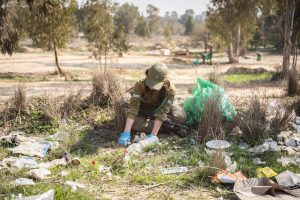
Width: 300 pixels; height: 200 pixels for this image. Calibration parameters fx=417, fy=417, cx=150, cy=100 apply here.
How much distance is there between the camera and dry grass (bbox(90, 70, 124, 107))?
21.5 feet

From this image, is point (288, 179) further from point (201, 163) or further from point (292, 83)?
point (292, 83)

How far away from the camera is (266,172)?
13.7ft

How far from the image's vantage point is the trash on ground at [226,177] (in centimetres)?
395

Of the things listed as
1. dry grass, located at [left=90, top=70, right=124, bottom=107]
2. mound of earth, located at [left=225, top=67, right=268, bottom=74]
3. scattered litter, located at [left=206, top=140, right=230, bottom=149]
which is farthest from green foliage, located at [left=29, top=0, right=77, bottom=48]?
scattered litter, located at [left=206, top=140, right=230, bottom=149]

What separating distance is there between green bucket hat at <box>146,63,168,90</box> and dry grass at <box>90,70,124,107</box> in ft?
4.66

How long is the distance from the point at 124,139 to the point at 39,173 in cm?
131

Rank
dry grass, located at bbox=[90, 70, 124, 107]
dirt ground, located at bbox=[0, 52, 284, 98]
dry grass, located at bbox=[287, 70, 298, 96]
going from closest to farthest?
dry grass, located at bbox=[90, 70, 124, 107] → dry grass, located at bbox=[287, 70, 298, 96] → dirt ground, located at bbox=[0, 52, 284, 98]

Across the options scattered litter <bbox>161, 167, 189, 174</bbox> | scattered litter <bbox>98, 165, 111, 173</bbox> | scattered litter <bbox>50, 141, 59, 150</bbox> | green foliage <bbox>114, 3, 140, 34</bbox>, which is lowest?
scattered litter <bbox>161, 167, 189, 174</bbox>

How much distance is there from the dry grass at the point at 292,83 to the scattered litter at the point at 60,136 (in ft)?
→ 14.0

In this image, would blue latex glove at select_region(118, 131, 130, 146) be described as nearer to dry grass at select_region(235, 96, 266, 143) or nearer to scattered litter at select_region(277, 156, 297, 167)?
dry grass at select_region(235, 96, 266, 143)

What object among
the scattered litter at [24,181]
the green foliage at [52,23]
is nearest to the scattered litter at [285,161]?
the scattered litter at [24,181]

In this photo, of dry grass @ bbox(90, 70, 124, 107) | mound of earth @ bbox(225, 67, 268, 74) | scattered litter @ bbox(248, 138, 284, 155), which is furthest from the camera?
mound of earth @ bbox(225, 67, 268, 74)

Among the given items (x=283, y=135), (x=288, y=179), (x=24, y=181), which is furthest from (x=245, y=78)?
(x=24, y=181)

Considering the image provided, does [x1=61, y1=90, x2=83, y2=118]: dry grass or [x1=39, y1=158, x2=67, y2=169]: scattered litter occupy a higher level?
[x1=61, y1=90, x2=83, y2=118]: dry grass
